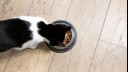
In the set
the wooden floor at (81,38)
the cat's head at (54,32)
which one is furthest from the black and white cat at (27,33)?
the wooden floor at (81,38)

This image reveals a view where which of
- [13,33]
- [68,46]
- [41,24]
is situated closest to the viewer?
[13,33]

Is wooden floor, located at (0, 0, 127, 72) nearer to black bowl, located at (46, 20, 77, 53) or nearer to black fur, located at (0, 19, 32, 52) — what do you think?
black bowl, located at (46, 20, 77, 53)

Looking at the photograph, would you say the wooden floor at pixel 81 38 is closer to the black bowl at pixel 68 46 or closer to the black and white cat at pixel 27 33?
the black bowl at pixel 68 46

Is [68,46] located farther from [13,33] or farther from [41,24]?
[13,33]

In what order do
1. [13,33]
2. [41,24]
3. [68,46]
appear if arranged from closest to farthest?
[13,33]
[41,24]
[68,46]

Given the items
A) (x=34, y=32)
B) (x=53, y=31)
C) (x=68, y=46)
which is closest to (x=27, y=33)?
(x=34, y=32)

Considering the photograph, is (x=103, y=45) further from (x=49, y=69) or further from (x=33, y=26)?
(x=33, y=26)
